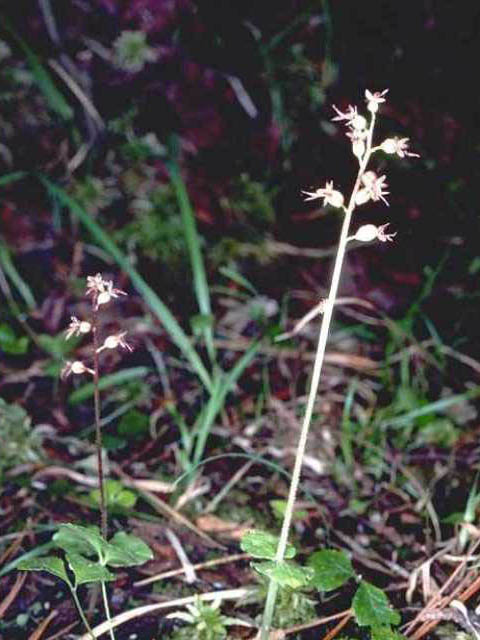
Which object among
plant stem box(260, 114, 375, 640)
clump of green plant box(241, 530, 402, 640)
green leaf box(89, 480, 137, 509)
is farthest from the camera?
green leaf box(89, 480, 137, 509)

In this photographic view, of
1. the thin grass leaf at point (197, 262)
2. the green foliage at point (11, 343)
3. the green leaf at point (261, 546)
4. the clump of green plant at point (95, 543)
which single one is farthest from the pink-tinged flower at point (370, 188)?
the green foliage at point (11, 343)

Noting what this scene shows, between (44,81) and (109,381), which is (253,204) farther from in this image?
(109,381)

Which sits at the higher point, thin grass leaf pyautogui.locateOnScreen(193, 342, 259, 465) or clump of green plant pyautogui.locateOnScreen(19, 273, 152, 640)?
clump of green plant pyautogui.locateOnScreen(19, 273, 152, 640)

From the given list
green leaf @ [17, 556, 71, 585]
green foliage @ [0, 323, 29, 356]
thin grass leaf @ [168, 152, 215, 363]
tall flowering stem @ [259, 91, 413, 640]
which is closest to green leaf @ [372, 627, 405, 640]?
tall flowering stem @ [259, 91, 413, 640]

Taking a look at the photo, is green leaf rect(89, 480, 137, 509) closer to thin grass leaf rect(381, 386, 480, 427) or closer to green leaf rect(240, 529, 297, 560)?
green leaf rect(240, 529, 297, 560)

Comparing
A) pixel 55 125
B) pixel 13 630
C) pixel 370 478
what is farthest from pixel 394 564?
pixel 55 125

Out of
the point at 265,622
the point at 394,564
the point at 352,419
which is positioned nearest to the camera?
the point at 265,622

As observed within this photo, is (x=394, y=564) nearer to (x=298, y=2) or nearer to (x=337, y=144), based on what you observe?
(x=337, y=144)
